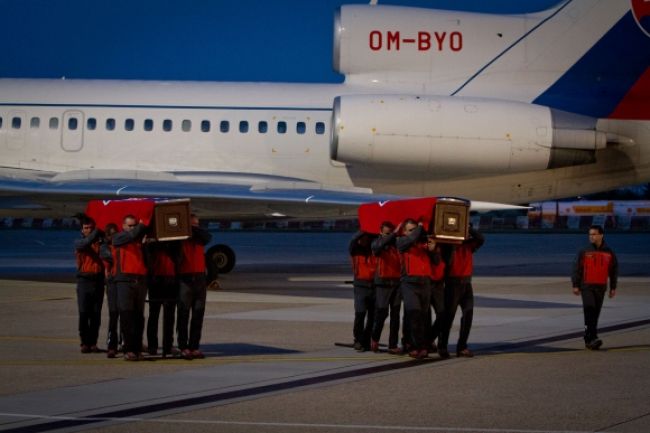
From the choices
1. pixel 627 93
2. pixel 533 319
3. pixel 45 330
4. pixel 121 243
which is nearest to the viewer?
pixel 121 243

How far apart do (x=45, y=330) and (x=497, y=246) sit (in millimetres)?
29917

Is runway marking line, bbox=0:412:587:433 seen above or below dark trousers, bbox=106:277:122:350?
below

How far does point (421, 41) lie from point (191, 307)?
→ 1319 centimetres

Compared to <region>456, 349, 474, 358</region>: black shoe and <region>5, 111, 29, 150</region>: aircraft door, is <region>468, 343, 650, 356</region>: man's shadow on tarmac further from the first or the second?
<region>5, 111, 29, 150</region>: aircraft door

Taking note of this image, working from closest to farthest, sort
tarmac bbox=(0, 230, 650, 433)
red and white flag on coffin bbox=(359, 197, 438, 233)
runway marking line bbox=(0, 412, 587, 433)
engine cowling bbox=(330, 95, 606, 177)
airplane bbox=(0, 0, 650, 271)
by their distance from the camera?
runway marking line bbox=(0, 412, 587, 433), tarmac bbox=(0, 230, 650, 433), red and white flag on coffin bbox=(359, 197, 438, 233), engine cowling bbox=(330, 95, 606, 177), airplane bbox=(0, 0, 650, 271)

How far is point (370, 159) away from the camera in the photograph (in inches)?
963

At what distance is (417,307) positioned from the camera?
13.5 m

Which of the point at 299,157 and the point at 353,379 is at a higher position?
the point at 299,157

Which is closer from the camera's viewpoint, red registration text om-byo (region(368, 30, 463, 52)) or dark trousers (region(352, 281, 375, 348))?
dark trousers (region(352, 281, 375, 348))

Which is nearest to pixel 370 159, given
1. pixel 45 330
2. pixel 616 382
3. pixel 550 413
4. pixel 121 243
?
pixel 45 330

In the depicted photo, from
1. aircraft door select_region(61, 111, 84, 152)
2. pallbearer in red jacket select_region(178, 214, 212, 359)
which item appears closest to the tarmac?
pallbearer in red jacket select_region(178, 214, 212, 359)

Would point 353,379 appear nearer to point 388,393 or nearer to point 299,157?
point 388,393

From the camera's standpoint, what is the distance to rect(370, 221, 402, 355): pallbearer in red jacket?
14078mm

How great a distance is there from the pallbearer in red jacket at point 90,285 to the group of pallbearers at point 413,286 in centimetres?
304
